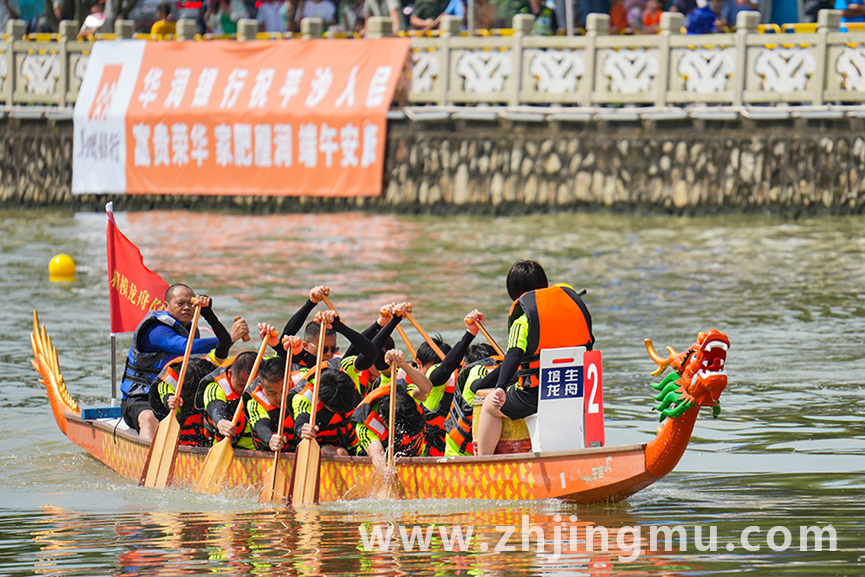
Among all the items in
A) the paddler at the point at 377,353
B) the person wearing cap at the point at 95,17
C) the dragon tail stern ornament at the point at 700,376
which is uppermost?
the person wearing cap at the point at 95,17

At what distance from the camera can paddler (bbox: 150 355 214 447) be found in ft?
33.3

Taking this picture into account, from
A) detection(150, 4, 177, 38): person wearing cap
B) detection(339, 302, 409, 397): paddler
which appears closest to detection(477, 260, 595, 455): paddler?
detection(339, 302, 409, 397): paddler

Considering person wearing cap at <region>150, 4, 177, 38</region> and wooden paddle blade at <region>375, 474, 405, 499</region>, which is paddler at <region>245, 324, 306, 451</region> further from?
person wearing cap at <region>150, 4, 177, 38</region>

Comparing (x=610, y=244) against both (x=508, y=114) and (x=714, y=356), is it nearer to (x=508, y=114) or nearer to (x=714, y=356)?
(x=508, y=114)

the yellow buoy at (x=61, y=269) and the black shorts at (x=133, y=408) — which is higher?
the black shorts at (x=133, y=408)

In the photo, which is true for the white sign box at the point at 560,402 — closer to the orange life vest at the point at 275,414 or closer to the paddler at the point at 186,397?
the orange life vest at the point at 275,414

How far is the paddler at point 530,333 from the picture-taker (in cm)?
834

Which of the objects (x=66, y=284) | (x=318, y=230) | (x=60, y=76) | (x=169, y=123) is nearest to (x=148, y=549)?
(x=66, y=284)

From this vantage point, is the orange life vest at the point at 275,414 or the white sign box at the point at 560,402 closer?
the white sign box at the point at 560,402

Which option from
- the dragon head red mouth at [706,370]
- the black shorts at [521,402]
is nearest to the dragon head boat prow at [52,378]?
the black shorts at [521,402]

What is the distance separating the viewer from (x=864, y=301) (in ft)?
52.4

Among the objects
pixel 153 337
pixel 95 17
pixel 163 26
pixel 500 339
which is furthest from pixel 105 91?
pixel 153 337

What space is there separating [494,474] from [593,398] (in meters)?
0.76

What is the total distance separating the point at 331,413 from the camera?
30.5 ft
